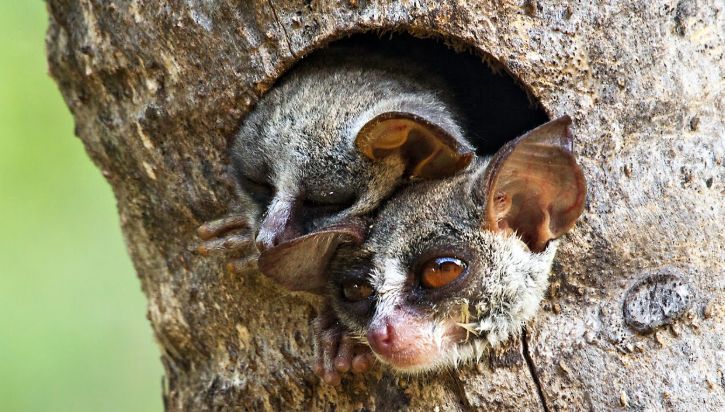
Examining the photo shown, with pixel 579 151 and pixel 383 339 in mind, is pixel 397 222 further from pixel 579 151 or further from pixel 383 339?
pixel 579 151

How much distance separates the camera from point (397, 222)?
8.47 feet

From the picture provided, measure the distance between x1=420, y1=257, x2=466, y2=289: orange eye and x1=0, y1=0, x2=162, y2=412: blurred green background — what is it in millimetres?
3954

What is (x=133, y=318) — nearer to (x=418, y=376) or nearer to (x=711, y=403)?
(x=418, y=376)

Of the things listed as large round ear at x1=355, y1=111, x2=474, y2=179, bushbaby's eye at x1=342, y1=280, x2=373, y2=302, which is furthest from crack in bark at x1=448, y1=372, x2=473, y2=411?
large round ear at x1=355, y1=111, x2=474, y2=179

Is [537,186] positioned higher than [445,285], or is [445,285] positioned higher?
[537,186]

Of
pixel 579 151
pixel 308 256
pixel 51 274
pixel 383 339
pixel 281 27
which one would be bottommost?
pixel 383 339

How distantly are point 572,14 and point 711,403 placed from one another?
1.21 meters

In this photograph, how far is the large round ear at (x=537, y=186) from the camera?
2.26m

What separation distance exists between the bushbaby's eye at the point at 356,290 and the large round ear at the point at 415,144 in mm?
375

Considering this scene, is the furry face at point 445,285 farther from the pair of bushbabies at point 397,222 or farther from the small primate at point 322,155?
the small primate at point 322,155

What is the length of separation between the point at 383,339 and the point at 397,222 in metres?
0.38

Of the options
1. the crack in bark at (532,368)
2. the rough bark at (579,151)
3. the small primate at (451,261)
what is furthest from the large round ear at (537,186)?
the crack in bark at (532,368)

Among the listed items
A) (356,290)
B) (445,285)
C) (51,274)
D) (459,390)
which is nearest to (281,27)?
(356,290)

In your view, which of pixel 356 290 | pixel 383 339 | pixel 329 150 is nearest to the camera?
pixel 383 339
